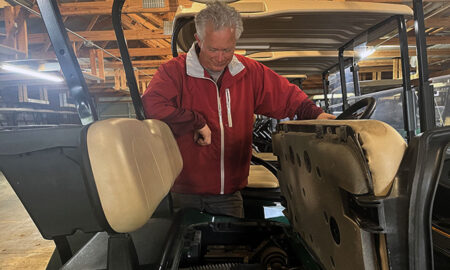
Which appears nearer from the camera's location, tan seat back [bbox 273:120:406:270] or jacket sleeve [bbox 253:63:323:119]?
A: tan seat back [bbox 273:120:406:270]

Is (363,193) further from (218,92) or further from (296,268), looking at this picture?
(218,92)

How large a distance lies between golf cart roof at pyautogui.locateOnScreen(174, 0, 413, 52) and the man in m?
0.26

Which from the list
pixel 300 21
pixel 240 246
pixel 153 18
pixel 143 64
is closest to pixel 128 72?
pixel 240 246

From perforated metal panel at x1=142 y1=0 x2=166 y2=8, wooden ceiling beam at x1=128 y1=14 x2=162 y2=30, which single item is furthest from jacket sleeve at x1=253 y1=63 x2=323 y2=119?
wooden ceiling beam at x1=128 y1=14 x2=162 y2=30

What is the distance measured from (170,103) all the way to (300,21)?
106 cm

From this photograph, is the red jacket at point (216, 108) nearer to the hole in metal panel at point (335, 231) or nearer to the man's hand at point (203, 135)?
the man's hand at point (203, 135)

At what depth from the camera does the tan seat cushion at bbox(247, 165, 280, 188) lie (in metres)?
2.33

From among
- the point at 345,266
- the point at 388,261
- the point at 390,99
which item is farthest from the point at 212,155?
the point at 390,99

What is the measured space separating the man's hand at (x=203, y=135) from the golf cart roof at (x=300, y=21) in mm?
728

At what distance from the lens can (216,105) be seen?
1.91m

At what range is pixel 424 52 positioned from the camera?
6.59 feet

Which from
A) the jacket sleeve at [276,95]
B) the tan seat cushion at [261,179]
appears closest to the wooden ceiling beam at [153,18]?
the tan seat cushion at [261,179]

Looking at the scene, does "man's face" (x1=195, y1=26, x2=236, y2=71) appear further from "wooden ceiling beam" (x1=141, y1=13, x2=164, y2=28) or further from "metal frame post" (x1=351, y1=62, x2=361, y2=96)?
"wooden ceiling beam" (x1=141, y1=13, x2=164, y2=28)

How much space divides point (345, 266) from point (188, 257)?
2.61 ft
